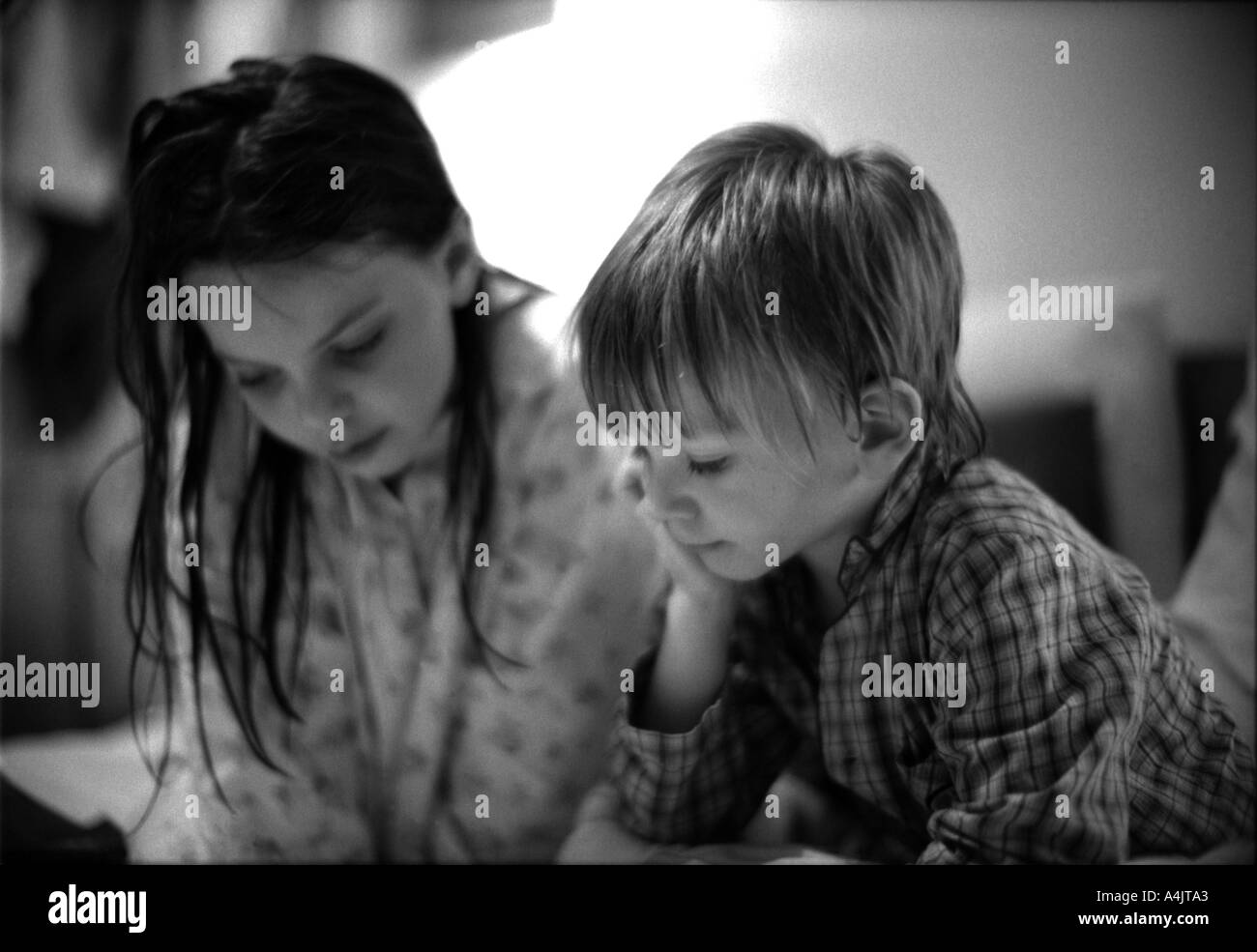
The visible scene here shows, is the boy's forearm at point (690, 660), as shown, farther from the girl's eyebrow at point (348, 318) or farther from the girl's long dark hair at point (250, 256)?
the girl's eyebrow at point (348, 318)

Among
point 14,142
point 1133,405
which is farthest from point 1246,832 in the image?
point 14,142

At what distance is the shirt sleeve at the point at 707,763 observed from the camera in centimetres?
102

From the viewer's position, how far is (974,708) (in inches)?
36.5

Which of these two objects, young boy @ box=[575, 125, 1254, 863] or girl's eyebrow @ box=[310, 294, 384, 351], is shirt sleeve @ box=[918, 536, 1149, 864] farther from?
girl's eyebrow @ box=[310, 294, 384, 351]

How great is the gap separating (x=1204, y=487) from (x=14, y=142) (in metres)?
1.15

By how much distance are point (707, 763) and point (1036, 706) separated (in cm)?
28

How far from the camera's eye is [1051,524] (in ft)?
3.18

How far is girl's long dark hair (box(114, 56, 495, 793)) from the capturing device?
39.5 inches

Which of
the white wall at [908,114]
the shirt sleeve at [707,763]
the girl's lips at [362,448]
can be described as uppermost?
the white wall at [908,114]

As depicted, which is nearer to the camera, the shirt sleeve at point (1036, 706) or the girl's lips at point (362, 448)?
→ the shirt sleeve at point (1036, 706)

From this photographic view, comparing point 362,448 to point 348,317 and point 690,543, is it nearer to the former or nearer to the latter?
point 348,317

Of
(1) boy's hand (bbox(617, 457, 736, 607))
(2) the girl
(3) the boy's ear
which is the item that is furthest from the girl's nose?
(3) the boy's ear

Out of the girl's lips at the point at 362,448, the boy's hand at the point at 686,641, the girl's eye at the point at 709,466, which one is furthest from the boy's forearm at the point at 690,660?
the girl's lips at the point at 362,448

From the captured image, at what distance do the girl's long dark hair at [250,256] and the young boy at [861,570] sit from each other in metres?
0.18
